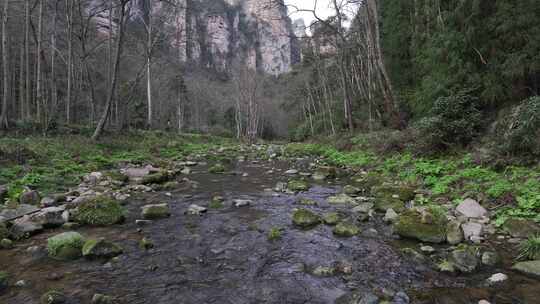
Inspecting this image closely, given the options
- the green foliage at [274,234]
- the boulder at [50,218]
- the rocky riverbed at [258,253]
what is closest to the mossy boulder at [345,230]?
the rocky riverbed at [258,253]

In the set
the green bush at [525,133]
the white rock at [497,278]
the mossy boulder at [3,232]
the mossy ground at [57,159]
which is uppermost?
the green bush at [525,133]

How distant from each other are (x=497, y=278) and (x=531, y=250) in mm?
896

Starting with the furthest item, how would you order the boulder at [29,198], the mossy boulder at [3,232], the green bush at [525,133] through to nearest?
the boulder at [29,198], the green bush at [525,133], the mossy boulder at [3,232]

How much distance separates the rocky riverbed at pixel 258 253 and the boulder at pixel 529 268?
0.05 feet

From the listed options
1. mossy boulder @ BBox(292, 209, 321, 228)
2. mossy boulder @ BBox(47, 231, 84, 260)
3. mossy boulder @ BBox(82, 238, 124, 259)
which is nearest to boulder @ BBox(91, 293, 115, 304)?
mossy boulder @ BBox(82, 238, 124, 259)

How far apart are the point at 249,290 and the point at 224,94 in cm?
5359

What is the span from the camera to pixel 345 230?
4.95m

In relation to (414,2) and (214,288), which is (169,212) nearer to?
(214,288)

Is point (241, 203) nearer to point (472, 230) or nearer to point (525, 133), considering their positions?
point (472, 230)

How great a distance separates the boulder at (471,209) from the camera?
5.03 m

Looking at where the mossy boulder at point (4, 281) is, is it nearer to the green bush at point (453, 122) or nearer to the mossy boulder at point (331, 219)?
the mossy boulder at point (331, 219)

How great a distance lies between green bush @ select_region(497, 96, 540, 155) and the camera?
18.5 feet

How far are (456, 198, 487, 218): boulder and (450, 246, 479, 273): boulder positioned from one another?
1382 millimetres

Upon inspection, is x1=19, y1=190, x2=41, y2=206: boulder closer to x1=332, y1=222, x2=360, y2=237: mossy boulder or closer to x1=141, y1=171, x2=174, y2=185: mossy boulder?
x1=141, y1=171, x2=174, y2=185: mossy boulder
